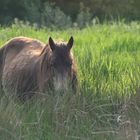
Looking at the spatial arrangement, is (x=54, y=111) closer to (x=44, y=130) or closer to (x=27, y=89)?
(x=44, y=130)

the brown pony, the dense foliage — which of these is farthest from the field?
the dense foliage

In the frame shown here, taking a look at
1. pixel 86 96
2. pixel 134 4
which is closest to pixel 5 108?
pixel 86 96

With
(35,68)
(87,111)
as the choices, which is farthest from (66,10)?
(87,111)

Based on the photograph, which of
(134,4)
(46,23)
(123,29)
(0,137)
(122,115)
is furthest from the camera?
(134,4)

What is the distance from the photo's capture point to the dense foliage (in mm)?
28447

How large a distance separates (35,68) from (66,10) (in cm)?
2584

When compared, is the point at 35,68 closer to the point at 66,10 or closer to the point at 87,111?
the point at 87,111

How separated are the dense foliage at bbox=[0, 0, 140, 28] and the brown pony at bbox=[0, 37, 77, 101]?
15.4 metres

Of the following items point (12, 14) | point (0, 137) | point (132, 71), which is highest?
point (12, 14)

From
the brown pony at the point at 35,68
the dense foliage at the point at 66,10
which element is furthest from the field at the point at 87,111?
the dense foliage at the point at 66,10

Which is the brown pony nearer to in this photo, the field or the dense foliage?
the field

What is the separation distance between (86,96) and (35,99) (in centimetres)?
59

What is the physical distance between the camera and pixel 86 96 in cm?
866

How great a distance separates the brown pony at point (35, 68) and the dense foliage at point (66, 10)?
15426 mm
